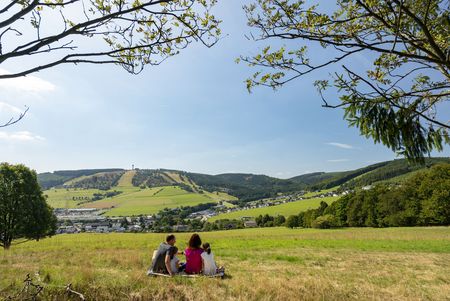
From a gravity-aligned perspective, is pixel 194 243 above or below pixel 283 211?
above

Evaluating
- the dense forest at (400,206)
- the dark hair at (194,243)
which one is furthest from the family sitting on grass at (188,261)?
the dense forest at (400,206)

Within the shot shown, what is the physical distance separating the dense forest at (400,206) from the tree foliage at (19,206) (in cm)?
6216

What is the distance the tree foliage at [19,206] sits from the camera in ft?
95.6

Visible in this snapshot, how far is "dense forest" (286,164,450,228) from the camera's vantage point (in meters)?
57.6

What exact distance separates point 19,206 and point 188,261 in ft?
92.3

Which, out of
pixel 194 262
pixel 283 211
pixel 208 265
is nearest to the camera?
pixel 208 265

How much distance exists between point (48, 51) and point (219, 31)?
2531mm

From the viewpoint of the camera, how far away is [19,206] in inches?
1172

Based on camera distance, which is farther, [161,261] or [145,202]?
[145,202]

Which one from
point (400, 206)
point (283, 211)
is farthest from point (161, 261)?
point (283, 211)

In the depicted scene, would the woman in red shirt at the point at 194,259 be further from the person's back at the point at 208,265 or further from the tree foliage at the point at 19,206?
the tree foliage at the point at 19,206

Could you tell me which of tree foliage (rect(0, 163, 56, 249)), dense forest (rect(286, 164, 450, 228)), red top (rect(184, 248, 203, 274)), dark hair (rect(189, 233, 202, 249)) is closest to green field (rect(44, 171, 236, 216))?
dense forest (rect(286, 164, 450, 228))

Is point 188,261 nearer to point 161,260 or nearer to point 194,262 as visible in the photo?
point 194,262

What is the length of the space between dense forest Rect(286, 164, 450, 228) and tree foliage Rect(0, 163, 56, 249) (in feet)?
204
